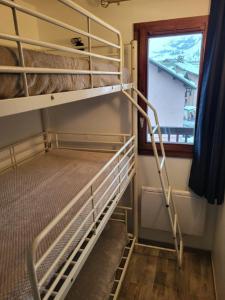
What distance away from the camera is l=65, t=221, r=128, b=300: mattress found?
1.44m

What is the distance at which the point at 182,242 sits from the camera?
236 cm

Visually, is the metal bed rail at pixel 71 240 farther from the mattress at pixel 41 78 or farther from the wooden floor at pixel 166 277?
the wooden floor at pixel 166 277

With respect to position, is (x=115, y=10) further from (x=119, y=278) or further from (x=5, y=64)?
(x=119, y=278)

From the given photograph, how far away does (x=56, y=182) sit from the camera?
160 centimetres

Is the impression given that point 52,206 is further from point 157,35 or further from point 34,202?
point 157,35

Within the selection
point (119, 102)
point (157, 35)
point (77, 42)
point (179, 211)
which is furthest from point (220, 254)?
point (77, 42)

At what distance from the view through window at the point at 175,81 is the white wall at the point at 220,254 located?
0.75 metres

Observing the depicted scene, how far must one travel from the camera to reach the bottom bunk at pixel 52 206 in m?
0.80

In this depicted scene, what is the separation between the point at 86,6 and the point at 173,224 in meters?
2.15

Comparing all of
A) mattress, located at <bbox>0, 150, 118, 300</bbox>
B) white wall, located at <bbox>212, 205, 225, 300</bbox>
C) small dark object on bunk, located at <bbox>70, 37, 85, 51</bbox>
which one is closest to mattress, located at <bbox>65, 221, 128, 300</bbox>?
mattress, located at <bbox>0, 150, 118, 300</bbox>

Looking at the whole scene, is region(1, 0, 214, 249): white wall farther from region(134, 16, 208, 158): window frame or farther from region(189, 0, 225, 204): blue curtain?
region(189, 0, 225, 204): blue curtain

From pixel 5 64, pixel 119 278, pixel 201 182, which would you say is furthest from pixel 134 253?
pixel 5 64

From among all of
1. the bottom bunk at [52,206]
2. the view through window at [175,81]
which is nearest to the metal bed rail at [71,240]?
the bottom bunk at [52,206]

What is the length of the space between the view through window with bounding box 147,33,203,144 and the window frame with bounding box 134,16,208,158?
0.14 feet
